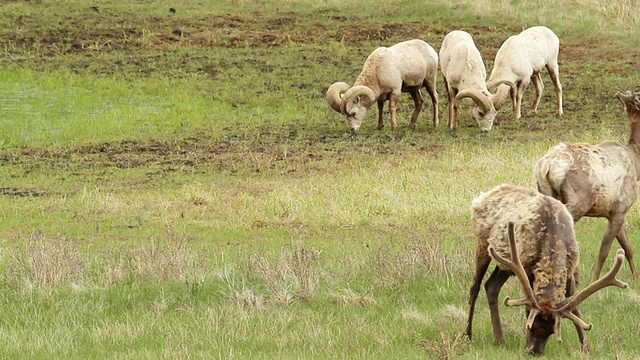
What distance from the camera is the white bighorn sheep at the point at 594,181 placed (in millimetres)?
10195

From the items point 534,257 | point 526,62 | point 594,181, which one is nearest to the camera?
point 534,257

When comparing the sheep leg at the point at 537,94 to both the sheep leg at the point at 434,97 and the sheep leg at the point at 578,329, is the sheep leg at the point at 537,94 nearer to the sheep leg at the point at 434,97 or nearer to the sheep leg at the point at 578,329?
the sheep leg at the point at 434,97

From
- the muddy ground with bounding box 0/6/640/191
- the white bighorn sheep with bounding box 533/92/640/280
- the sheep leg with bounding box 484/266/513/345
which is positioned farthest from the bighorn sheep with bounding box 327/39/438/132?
the sheep leg with bounding box 484/266/513/345

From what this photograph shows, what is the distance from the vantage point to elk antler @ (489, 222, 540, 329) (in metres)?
7.31

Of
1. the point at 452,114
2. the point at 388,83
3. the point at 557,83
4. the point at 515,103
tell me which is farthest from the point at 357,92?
the point at 557,83

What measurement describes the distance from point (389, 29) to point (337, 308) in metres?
22.5

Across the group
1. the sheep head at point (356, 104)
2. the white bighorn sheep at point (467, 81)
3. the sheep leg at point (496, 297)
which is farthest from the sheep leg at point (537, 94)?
the sheep leg at point (496, 297)

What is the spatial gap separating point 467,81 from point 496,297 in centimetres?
1490

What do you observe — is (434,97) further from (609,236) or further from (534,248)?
(534,248)

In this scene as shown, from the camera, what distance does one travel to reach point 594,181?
10211 millimetres

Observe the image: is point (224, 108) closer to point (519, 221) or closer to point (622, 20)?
point (622, 20)

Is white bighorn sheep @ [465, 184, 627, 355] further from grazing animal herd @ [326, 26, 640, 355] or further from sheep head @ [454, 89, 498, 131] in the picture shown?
sheep head @ [454, 89, 498, 131]

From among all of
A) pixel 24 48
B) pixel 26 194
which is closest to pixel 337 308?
pixel 26 194

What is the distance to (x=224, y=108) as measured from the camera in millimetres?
24891
